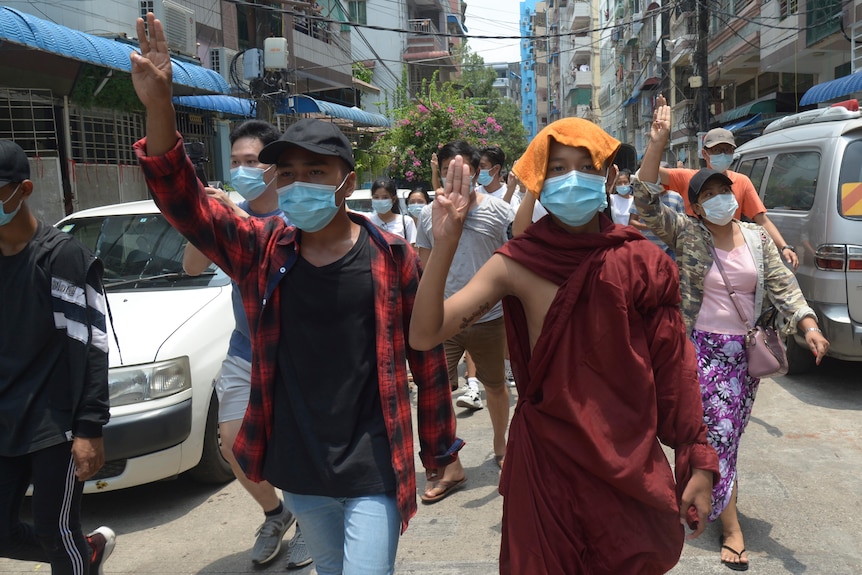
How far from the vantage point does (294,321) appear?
2.43 meters

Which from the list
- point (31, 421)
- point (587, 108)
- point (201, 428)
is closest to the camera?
point (31, 421)

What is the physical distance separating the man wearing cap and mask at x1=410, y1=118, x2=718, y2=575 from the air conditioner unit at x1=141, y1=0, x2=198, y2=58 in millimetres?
14291

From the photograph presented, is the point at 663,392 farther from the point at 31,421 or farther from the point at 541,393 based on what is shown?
the point at 31,421

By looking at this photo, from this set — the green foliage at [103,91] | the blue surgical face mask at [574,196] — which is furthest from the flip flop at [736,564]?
the green foliage at [103,91]

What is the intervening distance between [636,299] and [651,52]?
36474 mm

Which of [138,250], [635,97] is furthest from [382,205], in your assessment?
[635,97]

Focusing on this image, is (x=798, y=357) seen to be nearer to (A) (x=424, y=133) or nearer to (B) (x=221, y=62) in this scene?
(B) (x=221, y=62)

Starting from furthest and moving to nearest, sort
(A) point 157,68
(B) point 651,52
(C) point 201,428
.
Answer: (B) point 651,52, (C) point 201,428, (A) point 157,68

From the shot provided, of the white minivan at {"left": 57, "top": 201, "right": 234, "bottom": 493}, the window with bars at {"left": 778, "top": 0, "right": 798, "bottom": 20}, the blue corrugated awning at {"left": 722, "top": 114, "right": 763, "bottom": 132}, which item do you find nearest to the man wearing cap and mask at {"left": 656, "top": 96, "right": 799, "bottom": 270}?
the white minivan at {"left": 57, "top": 201, "right": 234, "bottom": 493}

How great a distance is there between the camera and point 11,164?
2902 millimetres

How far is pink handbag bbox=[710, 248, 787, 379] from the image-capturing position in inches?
154

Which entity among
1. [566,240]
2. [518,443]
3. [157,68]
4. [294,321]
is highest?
[157,68]

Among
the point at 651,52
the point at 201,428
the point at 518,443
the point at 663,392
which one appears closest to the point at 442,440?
the point at 518,443

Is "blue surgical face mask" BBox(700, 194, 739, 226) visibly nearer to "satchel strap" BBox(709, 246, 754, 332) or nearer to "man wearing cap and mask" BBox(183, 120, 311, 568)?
"satchel strap" BBox(709, 246, 754, 332)
